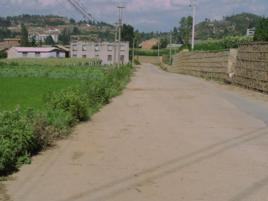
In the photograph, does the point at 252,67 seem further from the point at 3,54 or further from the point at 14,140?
the point at 3,54

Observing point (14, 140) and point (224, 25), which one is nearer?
point (14, 140)

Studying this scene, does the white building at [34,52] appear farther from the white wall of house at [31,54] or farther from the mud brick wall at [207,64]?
the mud brick wall at [207,64]

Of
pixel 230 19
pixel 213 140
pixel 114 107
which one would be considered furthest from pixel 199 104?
pixel 230 19

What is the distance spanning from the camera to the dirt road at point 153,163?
7113mm

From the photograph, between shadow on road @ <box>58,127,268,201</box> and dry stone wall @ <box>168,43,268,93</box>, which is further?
dry stone wall @ <box>168,43,268,93</box>

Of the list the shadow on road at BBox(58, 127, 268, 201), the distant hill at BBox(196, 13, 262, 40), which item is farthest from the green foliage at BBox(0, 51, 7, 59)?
the shadow on road at BBox(58, 127, 268, 201)

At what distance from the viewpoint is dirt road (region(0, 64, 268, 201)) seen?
7.11m

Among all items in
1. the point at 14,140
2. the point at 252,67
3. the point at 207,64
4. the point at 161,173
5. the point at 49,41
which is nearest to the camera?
the point at 161,173

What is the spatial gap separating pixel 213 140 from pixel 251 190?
164 inches

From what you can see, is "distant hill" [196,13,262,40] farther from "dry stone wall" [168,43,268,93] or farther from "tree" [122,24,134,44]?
"dry stone wall" [168,43,268,93]

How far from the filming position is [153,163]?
8977mm

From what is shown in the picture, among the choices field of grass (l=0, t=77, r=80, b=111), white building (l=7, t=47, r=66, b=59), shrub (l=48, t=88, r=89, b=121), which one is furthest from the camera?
white building (l=7, t=47, r=66, b=59)

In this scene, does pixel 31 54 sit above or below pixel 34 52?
below

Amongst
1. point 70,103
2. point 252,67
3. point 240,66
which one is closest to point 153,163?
point 70,103
